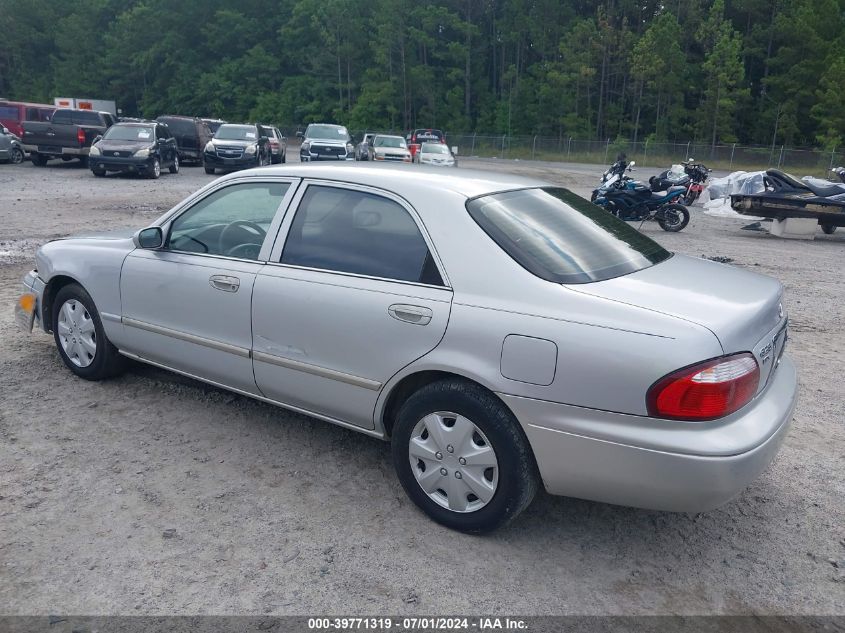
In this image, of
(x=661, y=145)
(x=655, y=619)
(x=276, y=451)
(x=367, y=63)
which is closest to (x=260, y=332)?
(x=276, y=451)

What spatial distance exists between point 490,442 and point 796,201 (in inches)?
524

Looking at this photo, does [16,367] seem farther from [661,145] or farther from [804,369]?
[661,145]

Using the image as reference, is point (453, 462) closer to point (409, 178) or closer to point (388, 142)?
point (409, 178)

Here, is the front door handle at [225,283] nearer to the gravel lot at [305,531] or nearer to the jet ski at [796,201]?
the gravel lot at [305,531]

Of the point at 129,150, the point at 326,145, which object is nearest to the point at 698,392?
the point at 129,150

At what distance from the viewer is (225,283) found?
4.13m

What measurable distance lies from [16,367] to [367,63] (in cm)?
7239

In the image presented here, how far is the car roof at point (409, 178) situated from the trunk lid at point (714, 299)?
35.4 inches

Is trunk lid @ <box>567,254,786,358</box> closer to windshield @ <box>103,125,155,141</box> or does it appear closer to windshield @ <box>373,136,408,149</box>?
windshield @ <box>103,125,155,141</box>

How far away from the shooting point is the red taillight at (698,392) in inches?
111

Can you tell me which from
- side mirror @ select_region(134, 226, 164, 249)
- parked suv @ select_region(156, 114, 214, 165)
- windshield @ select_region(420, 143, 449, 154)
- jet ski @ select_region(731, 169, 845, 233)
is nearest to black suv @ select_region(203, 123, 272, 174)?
parked suv @ select_region(156, 114, 214, 165)

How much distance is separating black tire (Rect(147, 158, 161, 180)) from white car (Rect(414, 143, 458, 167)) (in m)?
10.2

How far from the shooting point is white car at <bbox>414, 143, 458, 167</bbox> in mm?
28769

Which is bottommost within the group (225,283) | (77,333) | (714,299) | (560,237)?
(77,333)
